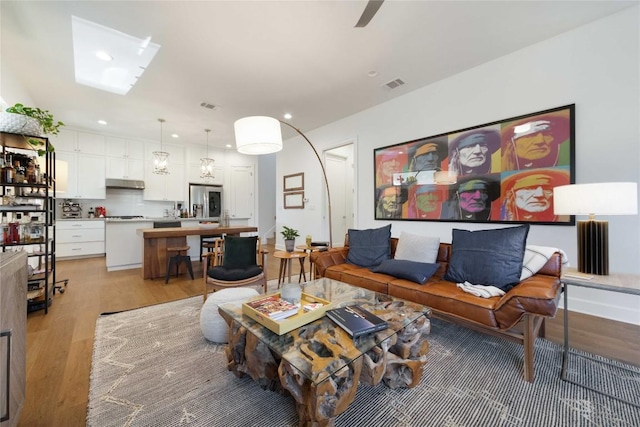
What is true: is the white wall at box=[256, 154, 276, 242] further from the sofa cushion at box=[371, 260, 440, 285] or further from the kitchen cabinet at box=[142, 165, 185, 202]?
the sofa cushion at box=[371, 260, 440, 285]

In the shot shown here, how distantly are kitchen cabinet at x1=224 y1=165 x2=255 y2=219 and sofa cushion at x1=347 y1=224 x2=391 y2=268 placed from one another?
5065mm

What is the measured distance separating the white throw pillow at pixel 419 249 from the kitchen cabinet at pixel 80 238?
6.43m

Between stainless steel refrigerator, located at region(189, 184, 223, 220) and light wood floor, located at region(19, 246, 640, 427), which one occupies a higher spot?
stainless steel refrigerator, located at region(189, 184, 223, 220)

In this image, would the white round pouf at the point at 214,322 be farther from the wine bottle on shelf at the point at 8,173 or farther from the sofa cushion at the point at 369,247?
the wine bottle on shelf at the point at 8,173

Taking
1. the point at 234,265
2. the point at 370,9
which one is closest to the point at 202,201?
the point at 234,265

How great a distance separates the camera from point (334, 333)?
53.3 inches

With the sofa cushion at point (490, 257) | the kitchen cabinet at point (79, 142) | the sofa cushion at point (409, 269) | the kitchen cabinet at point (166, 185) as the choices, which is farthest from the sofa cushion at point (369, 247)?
the kitchen cabinet at point (79, 142)

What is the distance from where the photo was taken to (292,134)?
19.6ft

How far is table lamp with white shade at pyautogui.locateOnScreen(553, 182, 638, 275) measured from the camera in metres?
1.59

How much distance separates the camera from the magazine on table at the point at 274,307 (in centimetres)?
146

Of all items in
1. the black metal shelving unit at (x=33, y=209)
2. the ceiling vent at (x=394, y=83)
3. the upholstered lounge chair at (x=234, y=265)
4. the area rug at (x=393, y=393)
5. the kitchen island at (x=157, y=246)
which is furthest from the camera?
the kitchen island at (x=157, y=246)

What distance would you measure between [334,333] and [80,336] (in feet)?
7.45

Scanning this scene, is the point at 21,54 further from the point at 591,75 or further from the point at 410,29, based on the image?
the point at 591,75

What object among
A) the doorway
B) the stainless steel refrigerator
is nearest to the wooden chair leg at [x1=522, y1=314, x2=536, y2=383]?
the doorway
